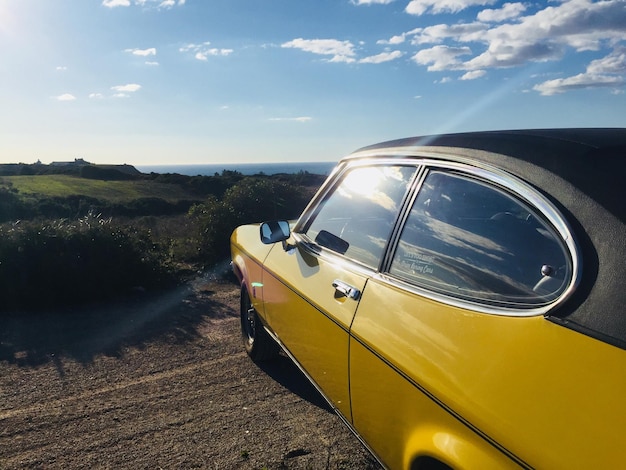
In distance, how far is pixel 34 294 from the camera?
21.9ft

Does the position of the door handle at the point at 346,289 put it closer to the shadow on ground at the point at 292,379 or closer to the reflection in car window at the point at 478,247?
the reflection in car window at the point at 478,247

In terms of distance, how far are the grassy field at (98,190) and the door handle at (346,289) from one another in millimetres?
23316

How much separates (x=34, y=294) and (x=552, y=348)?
6.72 meters

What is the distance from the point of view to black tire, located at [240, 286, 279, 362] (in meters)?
4.39

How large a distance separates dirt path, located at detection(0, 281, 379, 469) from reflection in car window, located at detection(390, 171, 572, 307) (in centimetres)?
153

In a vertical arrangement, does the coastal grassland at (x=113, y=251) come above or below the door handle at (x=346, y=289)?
below

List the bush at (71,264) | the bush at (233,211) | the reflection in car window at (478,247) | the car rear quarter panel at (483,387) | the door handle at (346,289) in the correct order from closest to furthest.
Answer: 1. the car rear quarter panel at (483,387)
2. the reflection in car window at (478,247)
3. the door handle at (346,289)
4. the bush at (71,264)
5. the bush at (233,211)

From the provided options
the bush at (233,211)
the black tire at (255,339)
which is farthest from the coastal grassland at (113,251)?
the black tire at (255,339)

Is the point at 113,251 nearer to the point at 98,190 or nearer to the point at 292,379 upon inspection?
the point at 292,379

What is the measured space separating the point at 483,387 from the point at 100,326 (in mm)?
5194

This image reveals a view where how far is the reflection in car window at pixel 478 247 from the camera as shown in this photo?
1671 millimetres

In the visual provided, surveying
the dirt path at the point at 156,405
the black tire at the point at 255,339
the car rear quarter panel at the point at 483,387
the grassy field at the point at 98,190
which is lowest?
the grassy field at the point at 98,190

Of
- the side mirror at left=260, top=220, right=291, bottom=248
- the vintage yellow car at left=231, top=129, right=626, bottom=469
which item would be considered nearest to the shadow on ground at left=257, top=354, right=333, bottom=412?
the vintage yellow car at left=231, top=129, right=626, bottom=469

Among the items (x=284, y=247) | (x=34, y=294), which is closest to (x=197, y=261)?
(x=34, y=294)
